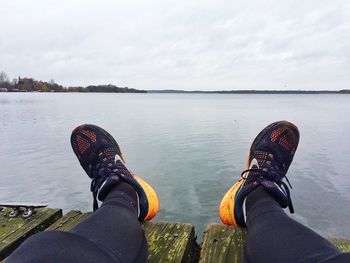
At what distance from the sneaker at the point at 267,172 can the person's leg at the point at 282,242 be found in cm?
26

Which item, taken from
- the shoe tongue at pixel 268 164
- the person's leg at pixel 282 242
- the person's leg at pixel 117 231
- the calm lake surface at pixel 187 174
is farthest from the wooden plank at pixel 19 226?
the calm lake surface at pixel 187 174

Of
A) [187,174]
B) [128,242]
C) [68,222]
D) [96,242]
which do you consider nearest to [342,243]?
[128,242]

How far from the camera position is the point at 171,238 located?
1.79 meters

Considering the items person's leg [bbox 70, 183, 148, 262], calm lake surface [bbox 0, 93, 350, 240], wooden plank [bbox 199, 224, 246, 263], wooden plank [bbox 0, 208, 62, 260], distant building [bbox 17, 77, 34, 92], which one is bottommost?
calm lake surface [bbox 0, 93, 350, 240]

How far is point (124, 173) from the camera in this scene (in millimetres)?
2094

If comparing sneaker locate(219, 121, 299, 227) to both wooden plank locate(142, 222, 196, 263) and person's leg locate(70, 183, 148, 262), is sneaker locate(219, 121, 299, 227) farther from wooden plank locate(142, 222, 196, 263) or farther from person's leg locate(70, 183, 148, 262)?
person's leg locate(70, 183, 148, 262)

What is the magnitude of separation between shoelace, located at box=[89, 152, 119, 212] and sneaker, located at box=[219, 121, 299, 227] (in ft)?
2.48

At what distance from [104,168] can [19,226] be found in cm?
63

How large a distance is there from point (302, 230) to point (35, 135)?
1255cm

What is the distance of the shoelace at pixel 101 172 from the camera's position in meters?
2.00

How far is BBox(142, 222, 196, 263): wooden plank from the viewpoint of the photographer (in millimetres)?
1629

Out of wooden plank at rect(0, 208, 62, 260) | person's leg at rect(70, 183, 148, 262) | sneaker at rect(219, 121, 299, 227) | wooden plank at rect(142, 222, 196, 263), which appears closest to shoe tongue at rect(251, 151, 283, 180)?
sneaker at rect(219, 121, 299, 227)

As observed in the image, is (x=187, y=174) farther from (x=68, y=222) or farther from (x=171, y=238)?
(x=171, y=238)

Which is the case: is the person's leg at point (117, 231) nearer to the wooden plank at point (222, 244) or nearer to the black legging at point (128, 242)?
the black legging at point (128, 242)
